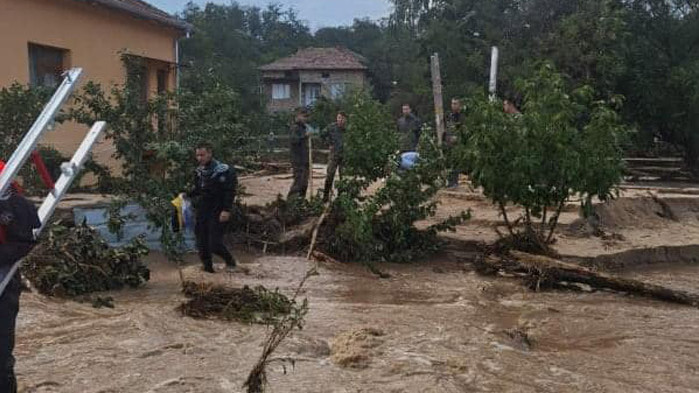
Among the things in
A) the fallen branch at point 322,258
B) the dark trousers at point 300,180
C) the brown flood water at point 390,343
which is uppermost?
the dark trousers at point 300,180

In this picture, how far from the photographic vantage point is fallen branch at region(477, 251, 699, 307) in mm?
9234

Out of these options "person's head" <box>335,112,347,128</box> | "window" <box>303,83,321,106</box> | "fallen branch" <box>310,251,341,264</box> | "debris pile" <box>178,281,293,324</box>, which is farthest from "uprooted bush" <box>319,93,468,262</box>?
"window" <box>303,83,321,106</box>

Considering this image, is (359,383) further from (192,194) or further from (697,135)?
(697,135)

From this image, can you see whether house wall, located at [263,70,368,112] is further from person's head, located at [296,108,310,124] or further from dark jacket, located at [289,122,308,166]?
dark jacket, located at [289,122,308,166]

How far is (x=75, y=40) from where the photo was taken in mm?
15883

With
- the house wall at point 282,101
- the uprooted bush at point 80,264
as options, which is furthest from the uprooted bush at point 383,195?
the house wall at point 282,101

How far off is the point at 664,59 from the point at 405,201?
19453 mm

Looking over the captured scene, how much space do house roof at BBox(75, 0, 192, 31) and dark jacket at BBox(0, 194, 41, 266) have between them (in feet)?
41.3

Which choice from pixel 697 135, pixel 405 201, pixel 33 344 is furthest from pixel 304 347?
pixel 697 135

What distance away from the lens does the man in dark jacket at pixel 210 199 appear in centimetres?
941

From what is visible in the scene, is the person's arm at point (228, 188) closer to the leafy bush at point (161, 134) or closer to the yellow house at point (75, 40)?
the leafy bush at point (161, 134)

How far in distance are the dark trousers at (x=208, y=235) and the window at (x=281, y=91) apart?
156 feet

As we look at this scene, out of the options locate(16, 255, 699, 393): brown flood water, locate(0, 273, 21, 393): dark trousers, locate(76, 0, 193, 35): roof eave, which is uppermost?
locate(76, 0, 193, 35): roof eave

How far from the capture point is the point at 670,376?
6.50 m
